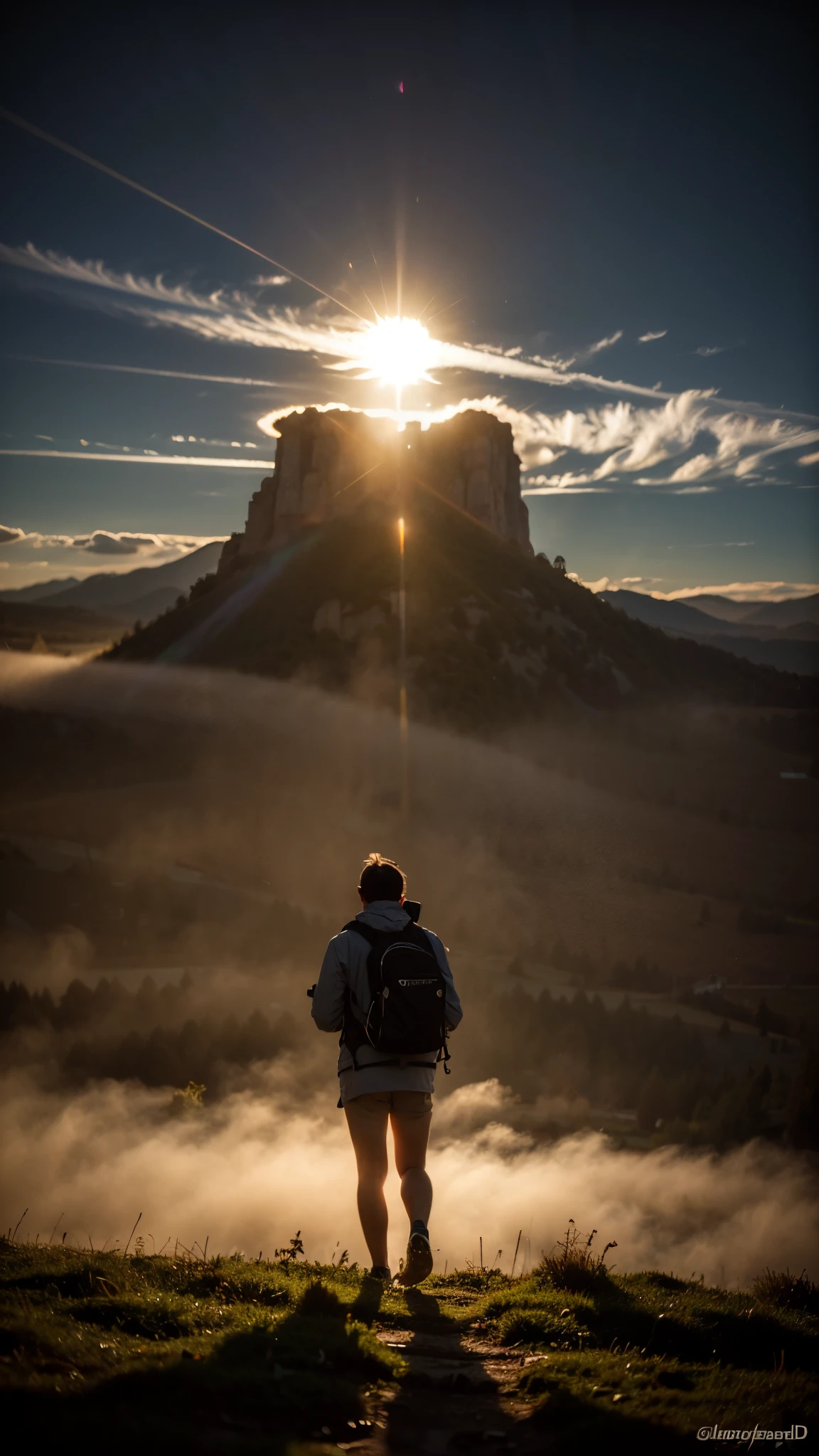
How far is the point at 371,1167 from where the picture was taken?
673 cm

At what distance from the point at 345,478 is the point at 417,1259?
7485 inches

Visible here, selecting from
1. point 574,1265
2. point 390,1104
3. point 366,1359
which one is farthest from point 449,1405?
point 574,1265

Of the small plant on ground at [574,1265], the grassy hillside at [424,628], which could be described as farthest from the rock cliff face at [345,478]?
the small plant on ground at [574,1265]

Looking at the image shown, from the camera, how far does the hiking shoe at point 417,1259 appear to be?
6.73m

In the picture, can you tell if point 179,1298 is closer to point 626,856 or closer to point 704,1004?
point 704,1004

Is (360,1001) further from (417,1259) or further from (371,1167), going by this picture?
(417,1259)

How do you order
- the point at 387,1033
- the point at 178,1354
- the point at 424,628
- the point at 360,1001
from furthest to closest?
the point at 424,628 < the point at 360,1001 < the point at 387,1033 < the point at 178,1354

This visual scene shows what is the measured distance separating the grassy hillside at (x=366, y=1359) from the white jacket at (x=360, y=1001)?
48.4 inches

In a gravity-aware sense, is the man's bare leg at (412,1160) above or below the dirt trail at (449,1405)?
above

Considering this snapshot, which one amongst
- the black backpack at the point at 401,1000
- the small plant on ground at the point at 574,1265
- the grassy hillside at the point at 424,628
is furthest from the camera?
the grassy hillside at the point at 424,628

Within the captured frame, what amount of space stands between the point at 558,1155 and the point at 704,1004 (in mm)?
36515

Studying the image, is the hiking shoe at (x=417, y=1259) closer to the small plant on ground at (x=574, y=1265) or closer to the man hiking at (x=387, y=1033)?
the man hiking at (x=387, y=1033)

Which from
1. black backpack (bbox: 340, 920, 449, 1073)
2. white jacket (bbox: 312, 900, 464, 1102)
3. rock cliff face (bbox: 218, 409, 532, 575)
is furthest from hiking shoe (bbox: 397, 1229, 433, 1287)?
rock cliff face (bbox: 218, 409, 532, 575)

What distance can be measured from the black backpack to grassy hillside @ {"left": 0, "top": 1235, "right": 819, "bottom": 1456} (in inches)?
57.9
